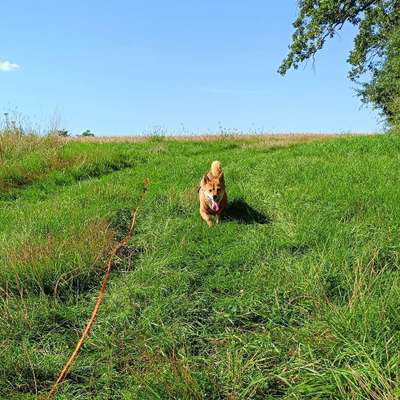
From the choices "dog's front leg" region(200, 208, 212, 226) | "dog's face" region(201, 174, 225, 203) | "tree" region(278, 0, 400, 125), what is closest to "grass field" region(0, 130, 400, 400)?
"dog's front leg" region(200, 208, 212, 226)

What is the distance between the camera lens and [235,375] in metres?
3.38

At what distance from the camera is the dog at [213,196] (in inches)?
264

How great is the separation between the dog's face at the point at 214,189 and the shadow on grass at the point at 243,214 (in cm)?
47

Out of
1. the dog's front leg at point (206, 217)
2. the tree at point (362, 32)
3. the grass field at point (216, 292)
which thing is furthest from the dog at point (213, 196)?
the tree at point (362, 32)

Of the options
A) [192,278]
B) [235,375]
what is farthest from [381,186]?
[235,375]

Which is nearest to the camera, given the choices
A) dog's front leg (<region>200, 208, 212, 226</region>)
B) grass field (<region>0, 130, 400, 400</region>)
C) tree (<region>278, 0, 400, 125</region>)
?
grass field (<region>0, 130, 400, 400</region>)

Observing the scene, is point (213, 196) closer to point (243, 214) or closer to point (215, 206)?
point (215, 206)

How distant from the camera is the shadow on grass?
6.93 meters

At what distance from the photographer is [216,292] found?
486 centimetres

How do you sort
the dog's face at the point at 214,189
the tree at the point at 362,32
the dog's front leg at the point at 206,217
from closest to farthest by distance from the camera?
the dog's face at the point at 214,189 → the dog's front leg at the point at 206,217 → the tree at the point at 362,32

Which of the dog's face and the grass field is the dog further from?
the grass field

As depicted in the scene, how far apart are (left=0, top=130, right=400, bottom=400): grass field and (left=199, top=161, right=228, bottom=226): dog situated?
0.20m

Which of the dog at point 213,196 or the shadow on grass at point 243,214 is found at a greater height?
the dog at point 213,196

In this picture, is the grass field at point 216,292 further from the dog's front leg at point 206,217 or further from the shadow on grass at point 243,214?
the dog's front leg at point 206,217
